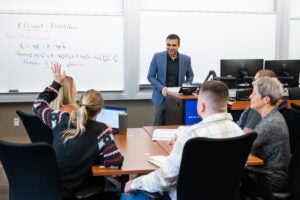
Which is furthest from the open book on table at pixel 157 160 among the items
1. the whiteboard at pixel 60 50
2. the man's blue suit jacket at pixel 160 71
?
the whiteboard at pixel 60 50

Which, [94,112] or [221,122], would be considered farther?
[94,112]

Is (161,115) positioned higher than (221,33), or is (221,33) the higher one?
(221,33)

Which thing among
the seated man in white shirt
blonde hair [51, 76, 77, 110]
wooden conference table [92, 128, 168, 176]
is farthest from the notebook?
the seated man in white shirt

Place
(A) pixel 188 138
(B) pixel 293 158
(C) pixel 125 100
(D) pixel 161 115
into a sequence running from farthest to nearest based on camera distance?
(C) pixel 125 100, (D) pixel 161 115, (B) pixel 293 158, (A) pixel 188 138

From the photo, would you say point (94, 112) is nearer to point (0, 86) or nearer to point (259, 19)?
point (0, 86)

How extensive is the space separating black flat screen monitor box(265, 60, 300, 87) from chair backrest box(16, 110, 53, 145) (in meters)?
2.79

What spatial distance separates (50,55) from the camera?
5.06 meters

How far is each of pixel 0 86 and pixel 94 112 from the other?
3.17 metres

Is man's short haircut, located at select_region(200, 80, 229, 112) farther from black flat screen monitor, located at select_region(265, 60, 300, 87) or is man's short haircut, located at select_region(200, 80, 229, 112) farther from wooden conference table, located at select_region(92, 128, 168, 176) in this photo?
black flat screen monitor, located at select_region(265, 60, 300, 87)

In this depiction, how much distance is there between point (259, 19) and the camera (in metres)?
5.74

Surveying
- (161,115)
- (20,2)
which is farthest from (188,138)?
(20,2)

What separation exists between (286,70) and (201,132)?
3.06m

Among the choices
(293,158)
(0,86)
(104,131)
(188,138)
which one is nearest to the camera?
(188,138)

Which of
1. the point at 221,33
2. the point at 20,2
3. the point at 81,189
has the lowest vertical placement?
the point at 81,189
